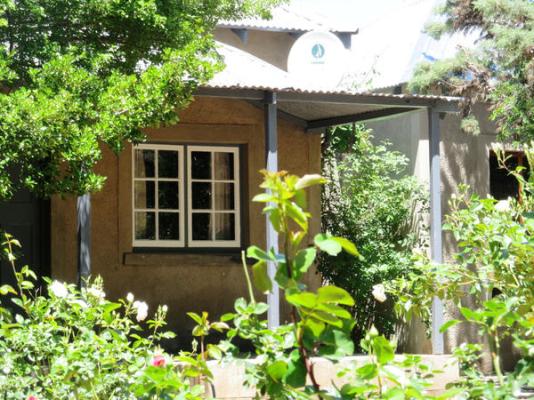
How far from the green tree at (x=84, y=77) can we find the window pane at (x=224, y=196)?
3918 mm

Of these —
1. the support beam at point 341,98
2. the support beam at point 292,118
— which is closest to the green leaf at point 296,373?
the support beam at point 341,98

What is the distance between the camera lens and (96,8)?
24.6 feet

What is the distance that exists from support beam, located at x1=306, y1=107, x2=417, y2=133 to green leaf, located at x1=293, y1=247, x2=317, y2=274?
8813mm

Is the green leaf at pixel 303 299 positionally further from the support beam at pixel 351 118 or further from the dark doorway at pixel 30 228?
the dark doorway at pixel 30 228

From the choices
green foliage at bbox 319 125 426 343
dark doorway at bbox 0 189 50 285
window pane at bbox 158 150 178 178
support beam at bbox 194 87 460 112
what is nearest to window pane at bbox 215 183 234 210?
window pane at bbox 158 150 178 178

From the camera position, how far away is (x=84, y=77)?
7117 millimetres

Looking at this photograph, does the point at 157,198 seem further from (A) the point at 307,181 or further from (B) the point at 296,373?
(A) the point at 307,181

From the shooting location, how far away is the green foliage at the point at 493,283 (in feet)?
8.68

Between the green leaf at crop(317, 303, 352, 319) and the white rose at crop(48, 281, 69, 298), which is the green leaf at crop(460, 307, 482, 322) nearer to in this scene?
the green leaf at crop(317, 303, 352, 319)

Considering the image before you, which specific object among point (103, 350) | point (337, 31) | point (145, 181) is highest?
point (337, 31)

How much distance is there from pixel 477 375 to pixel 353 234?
9.59 meters

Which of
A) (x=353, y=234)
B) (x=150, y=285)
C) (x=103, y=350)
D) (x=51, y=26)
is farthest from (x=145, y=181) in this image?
(x=103, y=350)

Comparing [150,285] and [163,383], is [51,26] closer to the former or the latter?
[150,285]

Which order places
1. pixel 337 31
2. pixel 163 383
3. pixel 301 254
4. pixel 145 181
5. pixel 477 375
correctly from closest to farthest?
pixel 301 254 < pixel 163 383 < pixel 477 375 < pixel 145 181 < pixel 337 31
